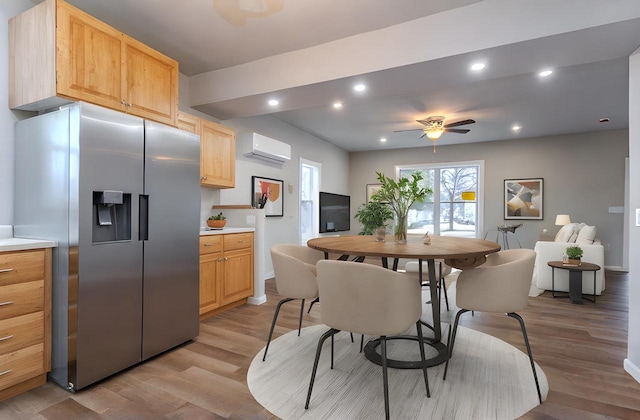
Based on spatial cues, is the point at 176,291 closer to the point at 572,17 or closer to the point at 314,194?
the point at 572,17

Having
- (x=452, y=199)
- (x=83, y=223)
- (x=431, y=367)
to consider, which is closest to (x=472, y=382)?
(x=431, y=367)

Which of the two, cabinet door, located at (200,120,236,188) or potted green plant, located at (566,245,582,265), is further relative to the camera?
potted green plant, located at (566,245,582,265)

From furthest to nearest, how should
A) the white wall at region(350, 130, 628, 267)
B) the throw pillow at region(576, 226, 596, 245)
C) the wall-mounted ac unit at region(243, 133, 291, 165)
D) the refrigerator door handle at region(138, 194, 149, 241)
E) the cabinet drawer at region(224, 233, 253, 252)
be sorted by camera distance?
the white wall at region(350, 130, 628, 267)
the throw pillow at region(576, 226, 596, 245)
the wall-mounted ac unit at region(243, 133, 291, 165)
the cabinet drawer at region(224, 233, 253, 252)
the refrigerator door handle at region(138, 194, 149, 241)

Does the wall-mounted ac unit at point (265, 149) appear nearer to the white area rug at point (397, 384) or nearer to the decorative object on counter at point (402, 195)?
the decorative object on counter at point (402, 195)

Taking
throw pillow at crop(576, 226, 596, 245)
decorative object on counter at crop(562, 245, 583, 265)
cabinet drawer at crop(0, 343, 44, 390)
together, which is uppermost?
throw pillow at crop(576, 226, 596, 245)

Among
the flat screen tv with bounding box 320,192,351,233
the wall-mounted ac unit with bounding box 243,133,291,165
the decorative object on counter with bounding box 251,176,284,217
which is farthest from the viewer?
the flat screen tv with bounding box 320,192,351,233

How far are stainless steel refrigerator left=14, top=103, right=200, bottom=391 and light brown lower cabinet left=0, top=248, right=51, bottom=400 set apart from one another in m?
0.05

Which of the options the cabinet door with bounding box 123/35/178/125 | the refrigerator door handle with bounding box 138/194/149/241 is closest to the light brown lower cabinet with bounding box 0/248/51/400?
the refrigerator door handle with bounding box 138/194/149/241

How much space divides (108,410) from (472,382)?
7.07ft

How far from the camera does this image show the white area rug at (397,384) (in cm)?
181

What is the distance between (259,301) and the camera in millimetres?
3959

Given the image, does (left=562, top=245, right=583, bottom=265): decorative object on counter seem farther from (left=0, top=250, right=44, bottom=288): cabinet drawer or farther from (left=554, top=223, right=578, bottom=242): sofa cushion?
(left=0, top=250, right=44, bottom=288): cabinet drawer

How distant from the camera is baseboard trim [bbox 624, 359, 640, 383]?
2186mm

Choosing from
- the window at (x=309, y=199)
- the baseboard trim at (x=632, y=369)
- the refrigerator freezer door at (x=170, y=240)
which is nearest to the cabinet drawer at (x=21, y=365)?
the refrigerator freezer door at (x=170, y=240)
